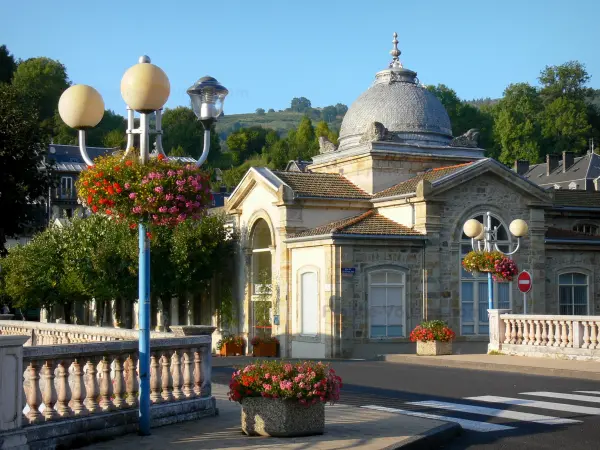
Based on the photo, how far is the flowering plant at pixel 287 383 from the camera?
431 inches

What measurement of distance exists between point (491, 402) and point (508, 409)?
39.2 inches

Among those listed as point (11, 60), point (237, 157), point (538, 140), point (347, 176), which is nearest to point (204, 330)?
point (347, 176)

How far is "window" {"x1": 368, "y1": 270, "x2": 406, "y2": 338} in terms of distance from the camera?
30.1m

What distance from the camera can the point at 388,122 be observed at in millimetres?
36219

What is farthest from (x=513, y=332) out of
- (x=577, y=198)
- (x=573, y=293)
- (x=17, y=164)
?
(x=577, y=198)

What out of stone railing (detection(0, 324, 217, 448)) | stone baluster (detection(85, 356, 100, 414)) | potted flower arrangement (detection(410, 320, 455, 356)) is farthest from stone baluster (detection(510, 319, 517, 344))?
stone baluster (detection(85, 356, 100, 414))

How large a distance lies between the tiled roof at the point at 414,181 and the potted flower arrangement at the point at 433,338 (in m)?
5.49

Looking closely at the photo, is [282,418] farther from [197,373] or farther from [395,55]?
[395,55]

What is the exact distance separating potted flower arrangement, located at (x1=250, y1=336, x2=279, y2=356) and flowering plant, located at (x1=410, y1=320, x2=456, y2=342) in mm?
6038

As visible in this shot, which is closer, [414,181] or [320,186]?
[414,181]

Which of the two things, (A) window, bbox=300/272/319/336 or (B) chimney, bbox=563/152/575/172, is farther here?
(B) chimney, bbox=563/152/575/172

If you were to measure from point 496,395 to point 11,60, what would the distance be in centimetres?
6700

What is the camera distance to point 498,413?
13688mm

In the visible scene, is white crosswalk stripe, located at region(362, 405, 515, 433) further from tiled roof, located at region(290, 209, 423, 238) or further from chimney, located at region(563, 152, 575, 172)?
chimney, located at region(563, 152, 575, 172)
